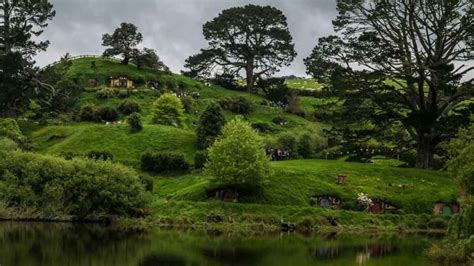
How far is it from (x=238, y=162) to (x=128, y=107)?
48.7 metres

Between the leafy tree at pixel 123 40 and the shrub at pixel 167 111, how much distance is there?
32.3 m

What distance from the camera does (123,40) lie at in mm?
139750

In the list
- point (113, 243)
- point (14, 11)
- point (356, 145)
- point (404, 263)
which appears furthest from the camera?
point (14, 11)

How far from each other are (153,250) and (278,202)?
2997cm

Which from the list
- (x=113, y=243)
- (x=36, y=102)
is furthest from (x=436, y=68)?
(x=36, y=102)

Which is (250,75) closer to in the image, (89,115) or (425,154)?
(89,115)

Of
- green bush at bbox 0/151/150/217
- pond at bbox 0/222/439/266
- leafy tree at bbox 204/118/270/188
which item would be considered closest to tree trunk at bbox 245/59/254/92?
leafy tree at bbox 204/118/270/188

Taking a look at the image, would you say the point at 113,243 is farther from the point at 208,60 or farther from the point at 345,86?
the point at 208,60

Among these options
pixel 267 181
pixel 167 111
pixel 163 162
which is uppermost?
pixel 167 111

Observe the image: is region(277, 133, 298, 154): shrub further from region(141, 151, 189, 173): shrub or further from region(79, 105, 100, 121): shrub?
region(79, 105, 100, 121): shrub

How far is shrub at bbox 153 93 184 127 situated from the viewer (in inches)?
4333

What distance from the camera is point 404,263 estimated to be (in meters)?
42.5

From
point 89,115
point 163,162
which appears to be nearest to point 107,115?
point 89,115

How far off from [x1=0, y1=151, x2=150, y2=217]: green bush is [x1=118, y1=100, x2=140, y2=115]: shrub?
155 feet
